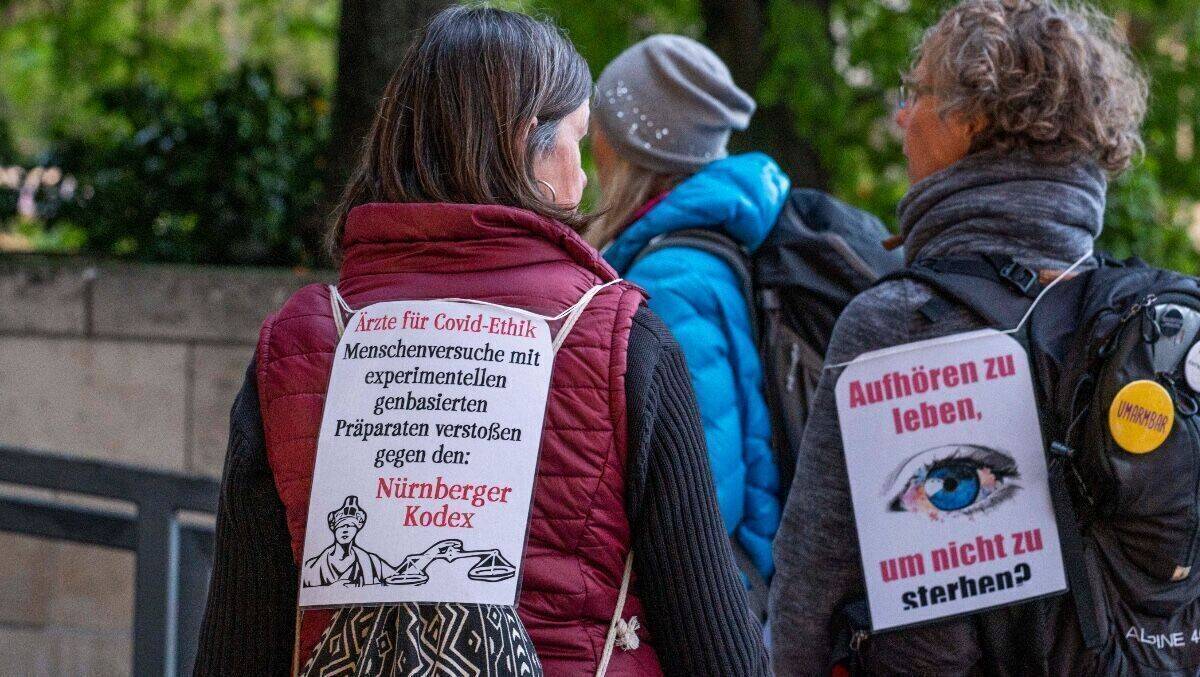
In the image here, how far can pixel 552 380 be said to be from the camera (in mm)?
1744

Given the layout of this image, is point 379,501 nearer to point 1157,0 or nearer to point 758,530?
point 758,530

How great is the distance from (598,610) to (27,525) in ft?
9.54

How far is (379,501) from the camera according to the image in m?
1.71

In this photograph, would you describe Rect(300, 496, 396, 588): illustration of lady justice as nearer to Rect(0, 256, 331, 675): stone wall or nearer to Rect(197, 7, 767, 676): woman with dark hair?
Rect(197, 7, 767, 676): woman with dark hair

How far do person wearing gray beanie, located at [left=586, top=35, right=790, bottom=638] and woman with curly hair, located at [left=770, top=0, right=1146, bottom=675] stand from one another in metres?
0.42

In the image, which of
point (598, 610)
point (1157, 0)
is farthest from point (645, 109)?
point (1157, 0)

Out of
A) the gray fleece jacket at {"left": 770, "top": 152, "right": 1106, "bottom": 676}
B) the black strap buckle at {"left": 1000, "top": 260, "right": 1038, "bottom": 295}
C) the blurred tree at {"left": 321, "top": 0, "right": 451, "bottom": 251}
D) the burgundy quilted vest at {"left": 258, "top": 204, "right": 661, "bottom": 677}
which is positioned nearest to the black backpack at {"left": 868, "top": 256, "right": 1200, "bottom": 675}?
the black strap buckle at {"left": 1000, "top": 260, "right": 1038, "bottom": 295}

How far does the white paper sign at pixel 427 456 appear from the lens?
1680mm

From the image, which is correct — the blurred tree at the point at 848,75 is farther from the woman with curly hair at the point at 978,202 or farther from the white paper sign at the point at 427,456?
the white paper sign at the point at 427,456

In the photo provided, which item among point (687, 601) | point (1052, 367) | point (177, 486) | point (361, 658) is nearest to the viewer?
point (361, 658)

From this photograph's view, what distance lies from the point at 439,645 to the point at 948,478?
41.9 inches

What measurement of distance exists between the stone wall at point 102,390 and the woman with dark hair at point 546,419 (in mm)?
3528

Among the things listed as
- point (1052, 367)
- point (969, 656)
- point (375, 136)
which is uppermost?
point (375, 136)

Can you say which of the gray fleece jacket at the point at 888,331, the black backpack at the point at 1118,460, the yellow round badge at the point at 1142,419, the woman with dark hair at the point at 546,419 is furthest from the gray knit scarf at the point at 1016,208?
the woman with dark hair at the point at 546,419
